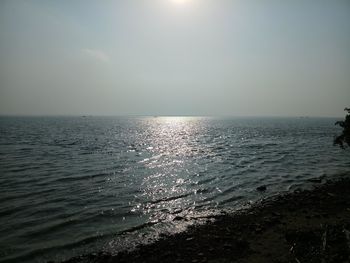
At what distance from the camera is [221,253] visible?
1316 cm

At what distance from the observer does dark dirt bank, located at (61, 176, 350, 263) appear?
12.4 m

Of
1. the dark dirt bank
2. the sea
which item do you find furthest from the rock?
the dark dirt bank

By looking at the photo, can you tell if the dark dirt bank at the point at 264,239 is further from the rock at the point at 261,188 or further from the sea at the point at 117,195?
the rock at the point at 261,188

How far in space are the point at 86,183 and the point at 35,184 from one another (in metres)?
4.40

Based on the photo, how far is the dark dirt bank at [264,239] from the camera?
1236 cm

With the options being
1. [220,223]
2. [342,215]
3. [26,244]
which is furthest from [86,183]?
[342,215]

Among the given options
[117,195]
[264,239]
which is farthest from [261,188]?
[117,195]

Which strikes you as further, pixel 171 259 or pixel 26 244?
pixel 26 244

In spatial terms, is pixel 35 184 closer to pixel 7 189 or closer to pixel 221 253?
pixel 7 189

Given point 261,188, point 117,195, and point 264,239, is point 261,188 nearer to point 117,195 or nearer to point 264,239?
point 264,239

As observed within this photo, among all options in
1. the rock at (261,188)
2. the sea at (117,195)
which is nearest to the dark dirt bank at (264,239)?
the sea at (117,195)

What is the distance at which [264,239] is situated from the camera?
1449cm

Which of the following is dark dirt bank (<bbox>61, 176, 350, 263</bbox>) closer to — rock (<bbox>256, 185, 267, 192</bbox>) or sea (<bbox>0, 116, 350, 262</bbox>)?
sea (<bbox>0, 116, 350, 262</bbox>)

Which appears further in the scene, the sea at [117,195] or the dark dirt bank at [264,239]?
the sea at [117,195]
